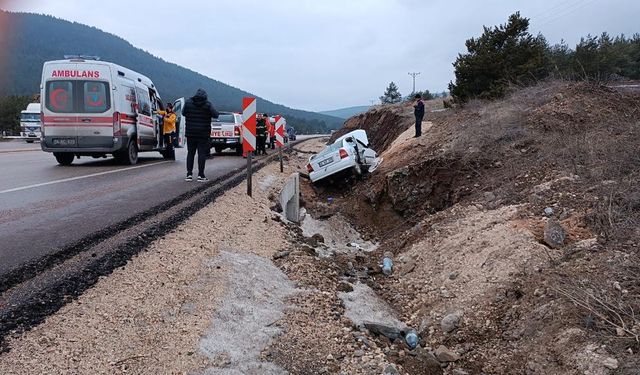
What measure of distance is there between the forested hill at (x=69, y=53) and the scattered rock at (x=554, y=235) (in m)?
5.63

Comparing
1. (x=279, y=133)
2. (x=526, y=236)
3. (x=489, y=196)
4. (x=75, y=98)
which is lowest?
(x=526, y=236)

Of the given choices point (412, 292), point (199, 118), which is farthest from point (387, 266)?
point (199, 118)

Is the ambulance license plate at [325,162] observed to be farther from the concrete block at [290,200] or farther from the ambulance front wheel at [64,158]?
the ambulance front wheel at [64,158]

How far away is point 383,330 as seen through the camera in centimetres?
429

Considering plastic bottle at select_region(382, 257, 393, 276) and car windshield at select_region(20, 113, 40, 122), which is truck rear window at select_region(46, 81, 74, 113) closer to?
plastic bottle at select_region(382, 257, 393, 276)

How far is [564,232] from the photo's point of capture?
5316 millimetres

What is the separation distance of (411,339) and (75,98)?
1105 cm

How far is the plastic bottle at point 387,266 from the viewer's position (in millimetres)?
6859

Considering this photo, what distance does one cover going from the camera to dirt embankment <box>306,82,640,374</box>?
3.65m

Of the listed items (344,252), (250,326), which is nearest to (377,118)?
(344,252)

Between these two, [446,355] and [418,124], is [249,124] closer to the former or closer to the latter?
[446,355]

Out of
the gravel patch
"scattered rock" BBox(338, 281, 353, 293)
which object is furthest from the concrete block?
the gravel patch

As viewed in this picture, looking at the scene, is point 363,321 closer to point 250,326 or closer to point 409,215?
point 250,326

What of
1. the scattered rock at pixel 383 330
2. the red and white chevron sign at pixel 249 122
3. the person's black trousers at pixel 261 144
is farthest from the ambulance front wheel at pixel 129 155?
the scattered rock at pixel 383 330
